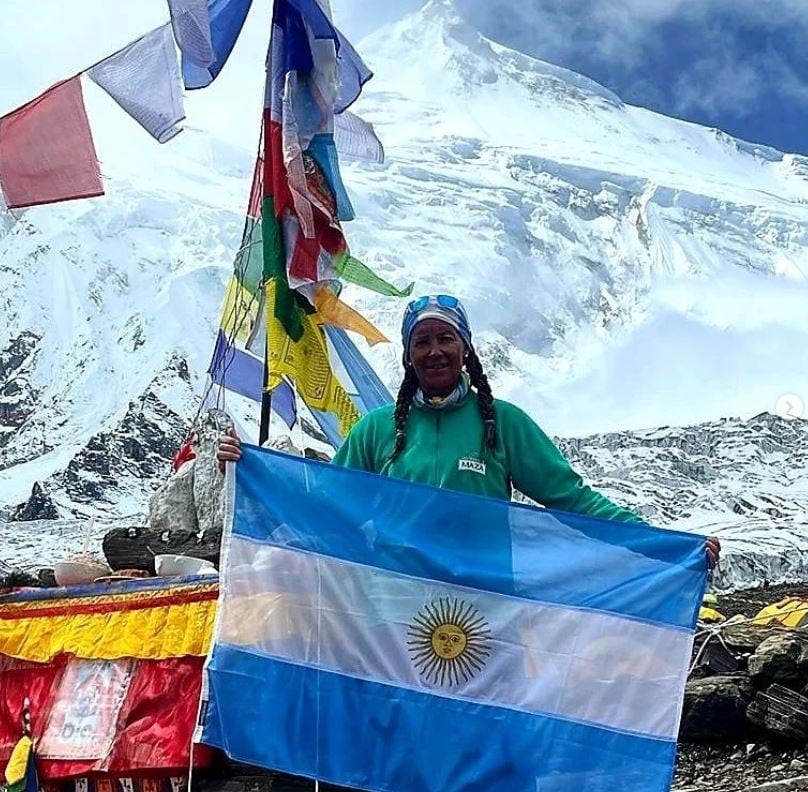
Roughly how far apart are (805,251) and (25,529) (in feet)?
285

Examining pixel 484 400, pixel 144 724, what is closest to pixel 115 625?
pixel 144 724

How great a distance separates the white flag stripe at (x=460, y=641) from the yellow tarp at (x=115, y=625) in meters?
1.09

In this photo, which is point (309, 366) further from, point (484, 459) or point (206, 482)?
point (206, 482)

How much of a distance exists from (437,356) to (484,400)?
8.5 inches

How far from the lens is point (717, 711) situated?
635 cm

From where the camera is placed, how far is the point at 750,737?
620 centimetres

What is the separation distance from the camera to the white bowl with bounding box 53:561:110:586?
534 centimetres

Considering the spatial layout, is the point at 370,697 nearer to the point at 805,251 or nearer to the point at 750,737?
the point at 750,737

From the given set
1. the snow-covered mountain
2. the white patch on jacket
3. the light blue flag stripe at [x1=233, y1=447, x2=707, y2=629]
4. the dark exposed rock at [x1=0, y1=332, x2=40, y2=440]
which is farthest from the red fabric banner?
the dark exposed rock at [x1=0, y1=332, x2=40, y2=440]

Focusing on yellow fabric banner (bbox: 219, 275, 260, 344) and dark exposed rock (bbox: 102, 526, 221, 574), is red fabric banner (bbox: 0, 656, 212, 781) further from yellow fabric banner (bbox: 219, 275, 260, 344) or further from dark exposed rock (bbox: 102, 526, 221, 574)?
yellow fabric banner (bbox: 219, 275, 260, 344)

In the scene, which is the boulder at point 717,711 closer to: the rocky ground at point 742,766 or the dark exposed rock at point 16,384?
the rocky ground at point 742,766

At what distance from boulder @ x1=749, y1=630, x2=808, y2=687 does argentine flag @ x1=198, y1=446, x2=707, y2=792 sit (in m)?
2.99

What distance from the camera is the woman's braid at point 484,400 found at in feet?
11.7

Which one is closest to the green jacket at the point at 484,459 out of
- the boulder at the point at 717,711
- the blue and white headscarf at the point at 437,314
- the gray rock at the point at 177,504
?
the blue and white headscarf at the point at 437,314
